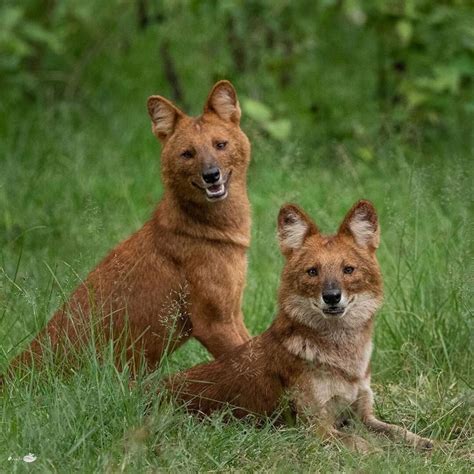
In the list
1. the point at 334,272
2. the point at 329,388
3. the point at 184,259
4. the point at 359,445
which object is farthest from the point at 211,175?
the point at 359,445

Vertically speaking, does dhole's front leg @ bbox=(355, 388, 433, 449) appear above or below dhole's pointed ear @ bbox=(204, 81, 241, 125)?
below

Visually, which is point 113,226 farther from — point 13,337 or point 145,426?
point 145,426

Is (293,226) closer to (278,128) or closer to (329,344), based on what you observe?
(329,344)

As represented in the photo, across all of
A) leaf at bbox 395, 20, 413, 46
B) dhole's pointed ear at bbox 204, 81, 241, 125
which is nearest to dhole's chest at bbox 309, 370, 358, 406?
dhole's pointed ear at bbox 204, 81, 241, 125

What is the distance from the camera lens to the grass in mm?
5234

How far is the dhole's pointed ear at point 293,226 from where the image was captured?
581 cm

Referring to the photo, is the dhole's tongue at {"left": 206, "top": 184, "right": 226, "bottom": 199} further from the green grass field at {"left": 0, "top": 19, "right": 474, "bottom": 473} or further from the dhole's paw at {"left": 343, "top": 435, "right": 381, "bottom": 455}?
the dhole's paw at {"left": 343, "top": 435, "right": 381, "bottom": 455}

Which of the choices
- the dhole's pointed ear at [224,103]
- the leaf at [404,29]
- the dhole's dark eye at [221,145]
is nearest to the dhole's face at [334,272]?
the dhole's dark eye at [221,145]

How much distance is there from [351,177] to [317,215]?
1.45m

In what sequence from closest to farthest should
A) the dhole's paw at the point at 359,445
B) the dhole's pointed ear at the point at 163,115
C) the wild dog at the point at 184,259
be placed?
the dhole's paw at the point at 359,445 → the wild dog at the point at 184,259 → the dhole's pointed ear at the point at 163,115

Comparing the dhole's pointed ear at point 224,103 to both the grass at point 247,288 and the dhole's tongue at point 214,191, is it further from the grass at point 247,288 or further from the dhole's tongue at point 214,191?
the grass at point 247,288

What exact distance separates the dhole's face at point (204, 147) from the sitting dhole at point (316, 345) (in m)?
0.74

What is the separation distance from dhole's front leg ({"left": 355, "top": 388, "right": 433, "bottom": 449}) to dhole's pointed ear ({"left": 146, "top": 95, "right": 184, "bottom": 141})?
1795mm

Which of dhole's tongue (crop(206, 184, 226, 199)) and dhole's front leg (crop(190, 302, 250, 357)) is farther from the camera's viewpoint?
dhole's tongue (crop(206, 184, 226, 199))
